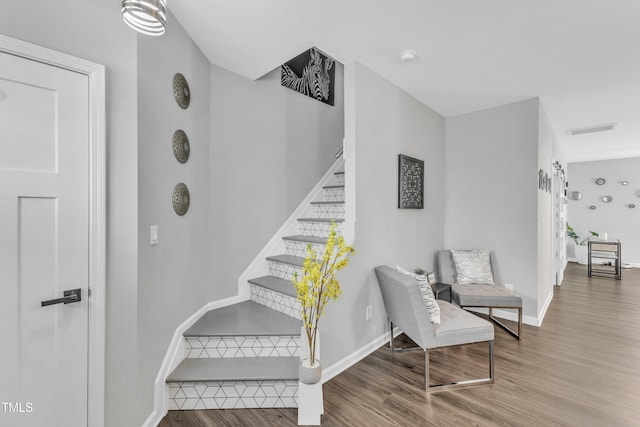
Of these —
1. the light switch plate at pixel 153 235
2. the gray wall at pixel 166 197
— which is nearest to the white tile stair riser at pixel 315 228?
the gray wall at pixel 166 197

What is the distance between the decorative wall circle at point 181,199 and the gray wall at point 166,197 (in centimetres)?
5

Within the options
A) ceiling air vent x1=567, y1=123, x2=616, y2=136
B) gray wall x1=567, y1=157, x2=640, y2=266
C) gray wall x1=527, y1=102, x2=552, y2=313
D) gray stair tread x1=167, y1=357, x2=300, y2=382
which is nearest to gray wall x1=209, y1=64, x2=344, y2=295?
gray stair tread x1=167, y1=357, x2=300, y2=382

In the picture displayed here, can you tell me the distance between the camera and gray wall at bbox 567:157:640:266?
662 centimetres

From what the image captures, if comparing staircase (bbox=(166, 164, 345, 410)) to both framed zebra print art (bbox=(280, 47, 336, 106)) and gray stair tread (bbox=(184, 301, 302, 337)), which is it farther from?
framed zebra print art (bbox=(280, 47, 336, 106))

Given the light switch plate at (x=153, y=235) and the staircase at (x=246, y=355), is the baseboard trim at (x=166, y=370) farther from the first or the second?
the light switch plate at (x=153, y=235)

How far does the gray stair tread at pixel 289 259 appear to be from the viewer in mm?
2674

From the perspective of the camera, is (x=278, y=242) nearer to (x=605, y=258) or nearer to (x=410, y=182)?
(x=410, y=182)

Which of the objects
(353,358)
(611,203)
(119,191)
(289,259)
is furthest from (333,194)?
(611,203)

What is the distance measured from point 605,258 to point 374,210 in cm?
730

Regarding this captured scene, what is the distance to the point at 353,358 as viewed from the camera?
98.0 inches

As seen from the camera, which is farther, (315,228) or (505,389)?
(315,228)

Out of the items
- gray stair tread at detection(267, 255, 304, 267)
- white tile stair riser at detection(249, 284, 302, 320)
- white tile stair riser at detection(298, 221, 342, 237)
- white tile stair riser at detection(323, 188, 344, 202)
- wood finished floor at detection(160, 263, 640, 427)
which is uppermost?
white tile stair riser at detection(323, 188, 344, 202)

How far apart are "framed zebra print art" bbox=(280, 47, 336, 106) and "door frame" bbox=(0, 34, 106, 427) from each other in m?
2.01

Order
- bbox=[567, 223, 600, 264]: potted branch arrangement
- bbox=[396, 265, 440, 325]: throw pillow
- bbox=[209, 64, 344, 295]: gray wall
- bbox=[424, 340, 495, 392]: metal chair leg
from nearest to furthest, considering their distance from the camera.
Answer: bbox=[424, 340, 495, 392]: metal chair leg → bbox=[396, 265, 440, 325]: throw pillow → bbox=[209, 64, 344, 295]: gray wall → bbox=[567, 223, 600, 264]: potted branch arrangement
